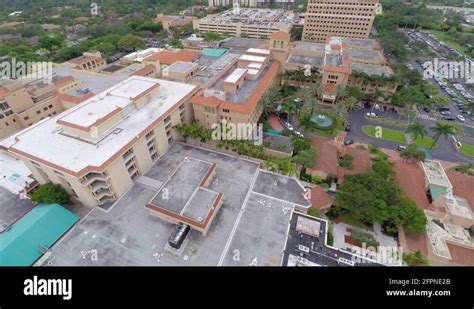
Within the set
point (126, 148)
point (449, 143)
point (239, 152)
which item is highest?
point (126, 148)

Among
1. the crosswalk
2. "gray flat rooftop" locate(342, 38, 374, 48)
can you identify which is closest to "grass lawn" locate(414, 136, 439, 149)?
the crosswalk

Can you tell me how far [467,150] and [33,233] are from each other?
86.7 metres

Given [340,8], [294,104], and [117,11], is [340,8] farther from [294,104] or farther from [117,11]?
[117,11]

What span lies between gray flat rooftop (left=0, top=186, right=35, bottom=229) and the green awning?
8.78 feet

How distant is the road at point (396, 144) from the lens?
53312mm

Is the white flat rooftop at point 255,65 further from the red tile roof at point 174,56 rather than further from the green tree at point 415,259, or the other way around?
the green tree at point 415,259

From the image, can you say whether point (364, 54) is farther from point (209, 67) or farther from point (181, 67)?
point (181, 67)

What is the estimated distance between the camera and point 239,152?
4734 cm

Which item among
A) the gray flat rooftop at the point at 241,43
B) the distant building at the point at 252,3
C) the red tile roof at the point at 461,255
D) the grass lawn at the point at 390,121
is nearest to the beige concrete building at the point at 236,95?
the grass lawn at the point at 390,121

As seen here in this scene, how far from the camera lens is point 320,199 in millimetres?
→ 39812

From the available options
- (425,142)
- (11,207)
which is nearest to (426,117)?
(425,142)

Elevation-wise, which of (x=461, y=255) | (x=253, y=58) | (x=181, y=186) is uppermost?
(x=253, y=58)

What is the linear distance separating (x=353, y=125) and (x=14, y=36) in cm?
15959

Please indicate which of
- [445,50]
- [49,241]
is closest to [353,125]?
[49,241]
